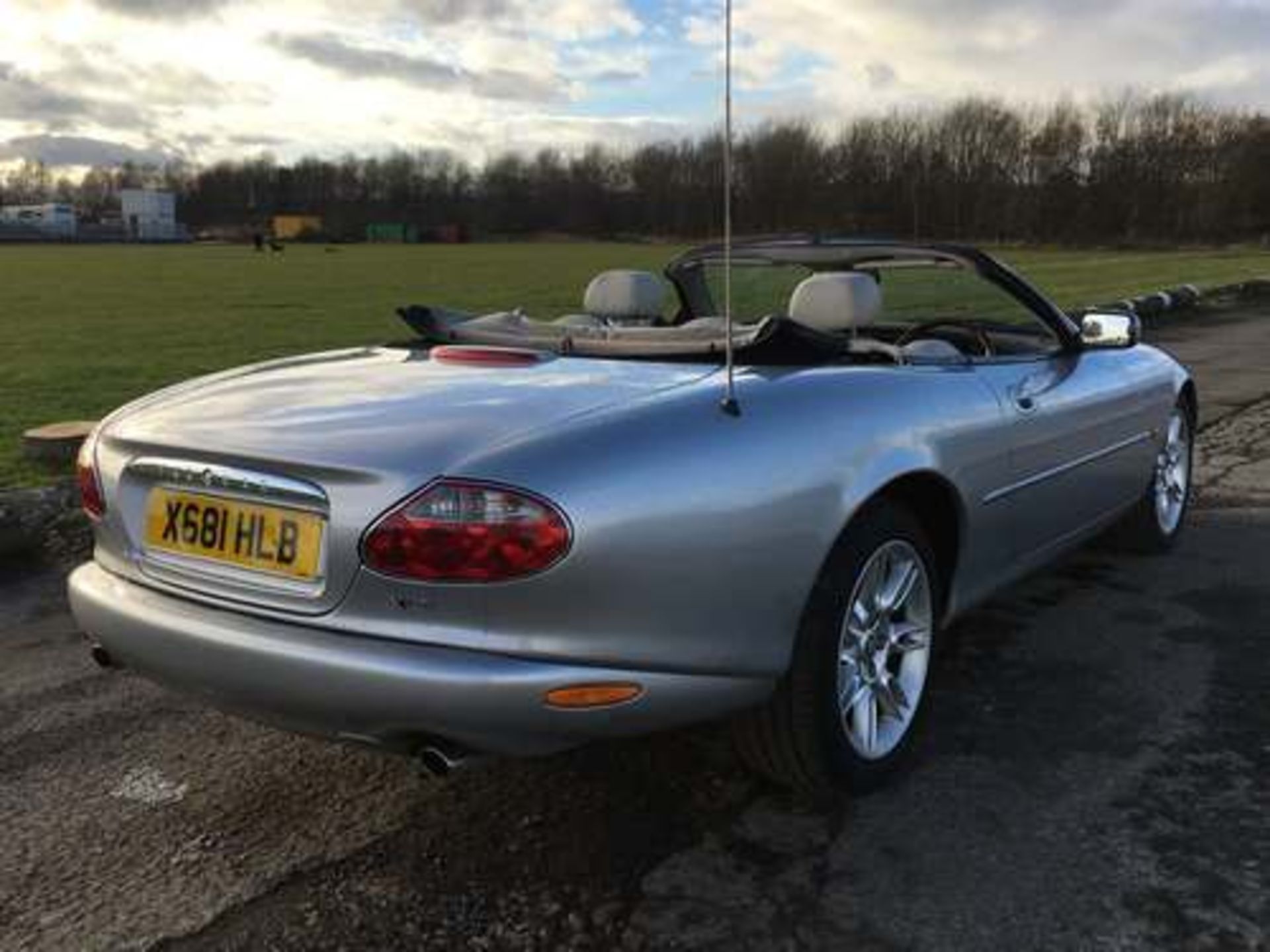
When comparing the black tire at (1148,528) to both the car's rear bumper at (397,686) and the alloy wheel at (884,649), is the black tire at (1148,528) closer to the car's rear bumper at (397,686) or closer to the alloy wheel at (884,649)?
the alloy wheel at (884,649)

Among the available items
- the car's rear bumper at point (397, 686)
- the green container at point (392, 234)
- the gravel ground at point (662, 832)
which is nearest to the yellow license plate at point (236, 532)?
the car's rear bumper at point (397, 686)

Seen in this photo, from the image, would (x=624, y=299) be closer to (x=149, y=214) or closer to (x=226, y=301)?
(x=226, y=301)

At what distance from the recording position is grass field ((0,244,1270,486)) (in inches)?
435

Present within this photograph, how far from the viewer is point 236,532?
2574 millimetres

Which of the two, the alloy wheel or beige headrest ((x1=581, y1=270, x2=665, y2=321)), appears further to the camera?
beige headrest ((x1=581, y1=270, x2=665, y2=321))

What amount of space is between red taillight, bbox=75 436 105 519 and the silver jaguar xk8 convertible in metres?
0.02

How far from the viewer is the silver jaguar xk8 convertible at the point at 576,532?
2.32 metres

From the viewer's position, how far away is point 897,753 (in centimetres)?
312

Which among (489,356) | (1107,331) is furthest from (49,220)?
(489,356)

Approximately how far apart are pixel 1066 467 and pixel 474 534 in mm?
2348

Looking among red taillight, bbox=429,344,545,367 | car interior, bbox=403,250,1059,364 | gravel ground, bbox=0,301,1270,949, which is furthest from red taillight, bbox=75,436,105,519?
car interior, bbox=403,250,1059,364

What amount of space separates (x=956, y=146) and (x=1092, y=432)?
87697mm

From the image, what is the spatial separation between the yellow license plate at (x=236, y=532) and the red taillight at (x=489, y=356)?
0.78 metres

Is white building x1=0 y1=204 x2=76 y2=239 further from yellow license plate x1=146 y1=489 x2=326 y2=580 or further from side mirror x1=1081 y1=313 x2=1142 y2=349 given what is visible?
yellow license plate x1=146 y1=489 x2=326 y2=580
